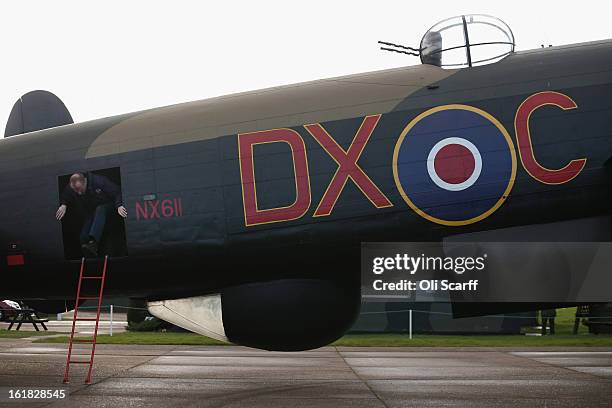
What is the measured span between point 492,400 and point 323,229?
3937 mm

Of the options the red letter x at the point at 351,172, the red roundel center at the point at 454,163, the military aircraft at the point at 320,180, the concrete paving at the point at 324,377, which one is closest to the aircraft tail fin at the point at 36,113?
the military aircraft at the point at 320,180

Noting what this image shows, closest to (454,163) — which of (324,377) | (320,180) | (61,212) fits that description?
(320,180)

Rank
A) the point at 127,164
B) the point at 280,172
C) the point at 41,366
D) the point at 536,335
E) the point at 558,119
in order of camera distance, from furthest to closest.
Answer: the point at 536,335 → the point at 41,366 → the point at 127,164 → the point at 280,172 → the point at 558,119

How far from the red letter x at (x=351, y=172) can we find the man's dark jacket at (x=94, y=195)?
3129 millimetres

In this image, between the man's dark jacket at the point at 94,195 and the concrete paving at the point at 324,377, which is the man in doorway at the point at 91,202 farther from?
the concrete paving at the point at 324,377

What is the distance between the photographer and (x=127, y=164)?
10180 millimetres

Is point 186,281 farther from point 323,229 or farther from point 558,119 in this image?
point 558,119

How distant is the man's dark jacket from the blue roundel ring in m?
4.22

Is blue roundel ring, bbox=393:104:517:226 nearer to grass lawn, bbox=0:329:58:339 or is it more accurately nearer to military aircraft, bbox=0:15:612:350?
military aircraft, bbox=0:15:612:350

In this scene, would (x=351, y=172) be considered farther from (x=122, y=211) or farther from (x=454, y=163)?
(x=122, y=211)

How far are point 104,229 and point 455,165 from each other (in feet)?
17.3

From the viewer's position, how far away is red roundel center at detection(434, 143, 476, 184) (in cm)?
905

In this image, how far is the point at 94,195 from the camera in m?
10.2

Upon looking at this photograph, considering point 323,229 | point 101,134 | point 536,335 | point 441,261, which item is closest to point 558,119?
point 441,261
